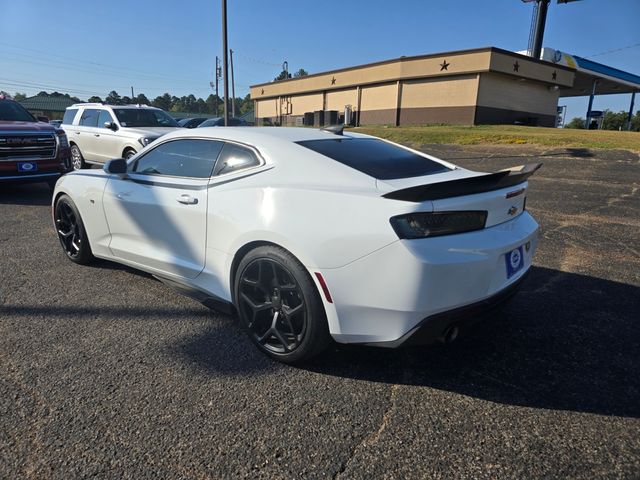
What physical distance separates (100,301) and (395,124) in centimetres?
2574

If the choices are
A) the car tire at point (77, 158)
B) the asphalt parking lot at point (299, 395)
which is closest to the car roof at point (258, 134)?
the asphalt parking lot at point (299, 395)

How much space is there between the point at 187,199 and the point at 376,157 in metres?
1.41

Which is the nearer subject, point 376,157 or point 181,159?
point 376,157

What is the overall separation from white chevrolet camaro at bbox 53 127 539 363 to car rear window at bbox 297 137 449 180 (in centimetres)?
2

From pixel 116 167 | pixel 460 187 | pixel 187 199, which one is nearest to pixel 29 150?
pixel 116 167

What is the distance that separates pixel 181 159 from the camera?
11.8ft

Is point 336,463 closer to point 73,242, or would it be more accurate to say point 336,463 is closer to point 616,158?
point 73,242

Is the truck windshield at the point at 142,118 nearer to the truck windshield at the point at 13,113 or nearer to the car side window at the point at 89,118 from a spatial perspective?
the car side window at the point at 89,118

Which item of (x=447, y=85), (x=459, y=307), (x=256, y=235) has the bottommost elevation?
(x=459, y=307)

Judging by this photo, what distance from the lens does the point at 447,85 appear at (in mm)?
25000

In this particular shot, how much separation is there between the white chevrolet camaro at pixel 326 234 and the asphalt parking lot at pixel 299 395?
0.33 m

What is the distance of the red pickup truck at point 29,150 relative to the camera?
7.99 m

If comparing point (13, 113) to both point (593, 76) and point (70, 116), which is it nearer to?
point (70, 116)

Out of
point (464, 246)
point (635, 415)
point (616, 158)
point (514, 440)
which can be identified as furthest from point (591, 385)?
point (616, 158)
